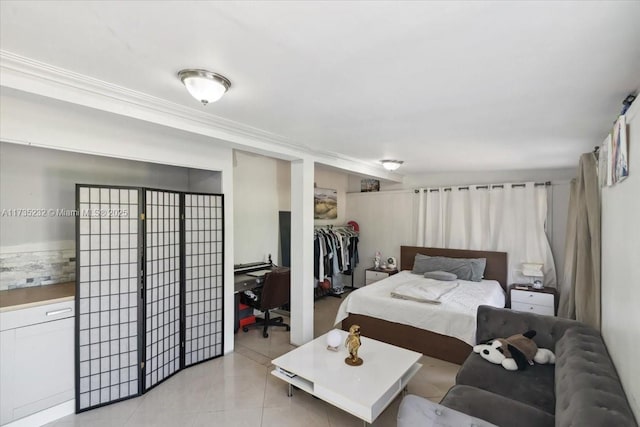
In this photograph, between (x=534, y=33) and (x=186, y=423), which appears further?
(x=186, y=423)

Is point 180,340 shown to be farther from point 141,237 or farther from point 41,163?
point 41,163

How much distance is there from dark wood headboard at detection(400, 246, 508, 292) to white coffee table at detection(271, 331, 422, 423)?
3.01 metres

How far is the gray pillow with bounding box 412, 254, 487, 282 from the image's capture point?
15.9 feet

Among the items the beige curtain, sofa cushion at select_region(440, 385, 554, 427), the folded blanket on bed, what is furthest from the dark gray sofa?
the folded blanket on bed

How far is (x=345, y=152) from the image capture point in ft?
13.0

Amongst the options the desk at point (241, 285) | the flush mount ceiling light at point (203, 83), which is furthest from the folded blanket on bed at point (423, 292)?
the flush mount ceiling light at point (203, 83)

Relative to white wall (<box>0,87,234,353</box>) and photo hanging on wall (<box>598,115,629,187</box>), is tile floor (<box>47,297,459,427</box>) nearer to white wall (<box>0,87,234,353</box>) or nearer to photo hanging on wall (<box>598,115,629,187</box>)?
white wall (<box>0,87,234,353</box>)

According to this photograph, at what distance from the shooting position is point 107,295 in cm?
260

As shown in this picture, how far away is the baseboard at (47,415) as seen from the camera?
224cm

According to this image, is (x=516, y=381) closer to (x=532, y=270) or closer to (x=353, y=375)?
(x=353, y=375)

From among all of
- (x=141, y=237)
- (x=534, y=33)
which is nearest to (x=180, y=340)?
(x=141, y=237)

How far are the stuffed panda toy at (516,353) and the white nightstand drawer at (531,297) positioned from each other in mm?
2335

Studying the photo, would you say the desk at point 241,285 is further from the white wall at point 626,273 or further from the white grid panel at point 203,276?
the white wall at point 626,273

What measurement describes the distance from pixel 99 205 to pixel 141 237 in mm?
420
